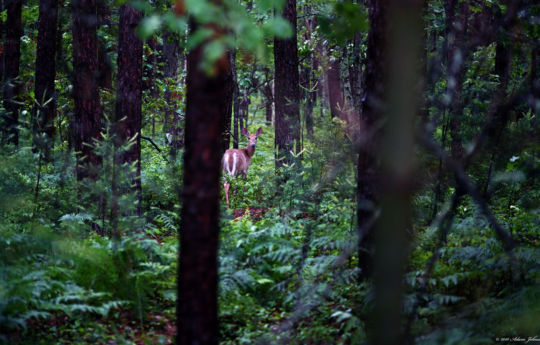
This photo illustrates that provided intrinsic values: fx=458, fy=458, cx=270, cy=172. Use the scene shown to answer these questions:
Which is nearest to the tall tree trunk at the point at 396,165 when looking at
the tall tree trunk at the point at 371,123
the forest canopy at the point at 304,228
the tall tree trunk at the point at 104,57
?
the forest canopy at the point at 304,228

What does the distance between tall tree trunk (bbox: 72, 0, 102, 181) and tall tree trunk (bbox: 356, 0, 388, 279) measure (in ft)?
20.1

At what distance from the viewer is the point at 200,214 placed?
3215mm

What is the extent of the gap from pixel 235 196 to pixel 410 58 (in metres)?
11.0

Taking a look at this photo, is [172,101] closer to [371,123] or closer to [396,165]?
[371,123]

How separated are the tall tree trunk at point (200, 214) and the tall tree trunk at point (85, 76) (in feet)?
23.1

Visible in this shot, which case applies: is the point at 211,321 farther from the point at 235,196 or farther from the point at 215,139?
the point at 235,196

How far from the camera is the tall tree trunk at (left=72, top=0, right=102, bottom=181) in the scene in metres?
9.79

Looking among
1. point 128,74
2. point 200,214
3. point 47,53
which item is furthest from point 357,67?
point 47,53

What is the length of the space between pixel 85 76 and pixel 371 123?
6.68m

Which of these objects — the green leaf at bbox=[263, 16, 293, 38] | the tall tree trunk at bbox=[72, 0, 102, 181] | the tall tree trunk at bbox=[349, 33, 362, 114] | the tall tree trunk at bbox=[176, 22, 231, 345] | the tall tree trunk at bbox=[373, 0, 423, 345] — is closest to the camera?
the tall tree trunk at bbox=[373, 0, 423, 345]

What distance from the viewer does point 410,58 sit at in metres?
2.70

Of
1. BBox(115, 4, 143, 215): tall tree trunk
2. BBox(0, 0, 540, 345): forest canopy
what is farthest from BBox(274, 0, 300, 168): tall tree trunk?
BBox(115, 4, 143, 215): tall tree trunk

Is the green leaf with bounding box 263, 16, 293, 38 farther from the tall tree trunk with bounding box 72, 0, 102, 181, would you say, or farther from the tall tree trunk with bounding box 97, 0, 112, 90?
the tall tree trunk with bounding box 97, 0, 112, 90

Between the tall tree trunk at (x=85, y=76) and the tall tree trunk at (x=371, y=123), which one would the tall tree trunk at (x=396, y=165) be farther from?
the tall tree trunk at (x=85, y=76)
